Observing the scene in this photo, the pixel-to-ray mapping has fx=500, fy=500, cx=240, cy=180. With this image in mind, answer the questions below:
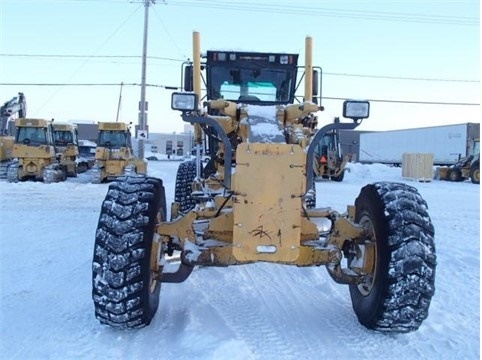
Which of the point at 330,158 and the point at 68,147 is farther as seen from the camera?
the point at 68,147

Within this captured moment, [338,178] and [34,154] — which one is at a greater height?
[34,154]

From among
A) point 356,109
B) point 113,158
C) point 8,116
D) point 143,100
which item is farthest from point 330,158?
point 356,109

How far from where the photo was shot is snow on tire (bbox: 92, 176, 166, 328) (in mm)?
3877

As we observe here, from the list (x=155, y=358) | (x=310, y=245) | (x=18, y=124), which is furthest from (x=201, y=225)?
(x=18, y=124)

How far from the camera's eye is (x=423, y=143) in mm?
37781

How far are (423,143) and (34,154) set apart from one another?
28.1 meters

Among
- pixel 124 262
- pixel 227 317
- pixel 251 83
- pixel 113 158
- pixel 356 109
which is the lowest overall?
pixel 227 317

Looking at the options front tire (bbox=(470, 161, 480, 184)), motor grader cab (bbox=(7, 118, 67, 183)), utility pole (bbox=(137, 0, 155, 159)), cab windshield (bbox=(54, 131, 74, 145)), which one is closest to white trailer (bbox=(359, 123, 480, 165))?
front tire (bbox=(470, 161, 480, 184))

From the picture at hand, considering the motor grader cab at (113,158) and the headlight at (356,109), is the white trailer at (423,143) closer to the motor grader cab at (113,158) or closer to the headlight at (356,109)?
the motor grader cab at (113,158)

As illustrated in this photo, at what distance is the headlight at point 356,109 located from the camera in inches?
177

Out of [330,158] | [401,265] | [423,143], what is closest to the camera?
[401,265]

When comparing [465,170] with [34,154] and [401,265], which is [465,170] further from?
[401,265]

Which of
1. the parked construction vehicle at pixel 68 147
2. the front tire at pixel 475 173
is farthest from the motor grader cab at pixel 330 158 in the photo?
the parked construction vehicle at pixel 68 147

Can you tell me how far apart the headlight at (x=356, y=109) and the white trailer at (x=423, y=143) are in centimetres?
2872
